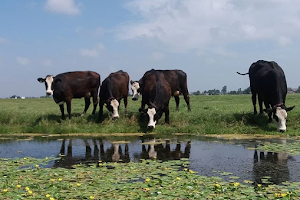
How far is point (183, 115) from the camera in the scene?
15828 mm

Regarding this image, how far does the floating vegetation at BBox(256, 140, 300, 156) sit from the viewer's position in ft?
31.4

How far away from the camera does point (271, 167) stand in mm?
7883

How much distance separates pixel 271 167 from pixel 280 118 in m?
5.87

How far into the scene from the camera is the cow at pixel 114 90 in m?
15.8

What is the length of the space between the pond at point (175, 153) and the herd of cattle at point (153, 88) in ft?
6.37

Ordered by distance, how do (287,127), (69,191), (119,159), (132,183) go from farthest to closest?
(287,127) → (119,159) → (132,183) → (69,191)

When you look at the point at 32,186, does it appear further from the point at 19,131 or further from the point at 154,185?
the point at 19,131

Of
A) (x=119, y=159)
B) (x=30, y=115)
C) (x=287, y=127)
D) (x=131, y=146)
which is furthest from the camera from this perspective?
(x=30, y=115)

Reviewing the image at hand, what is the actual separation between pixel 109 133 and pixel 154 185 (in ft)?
26.5

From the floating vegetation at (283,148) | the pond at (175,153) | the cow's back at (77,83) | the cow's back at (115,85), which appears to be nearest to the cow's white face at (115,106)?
the cow's back at (115,85)

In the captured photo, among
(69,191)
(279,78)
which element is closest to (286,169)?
(69,191)

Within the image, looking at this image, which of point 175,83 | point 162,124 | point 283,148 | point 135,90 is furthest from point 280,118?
point 135,90

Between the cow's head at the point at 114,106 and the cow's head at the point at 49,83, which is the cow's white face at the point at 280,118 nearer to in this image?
the cow's head at the point at 114,106

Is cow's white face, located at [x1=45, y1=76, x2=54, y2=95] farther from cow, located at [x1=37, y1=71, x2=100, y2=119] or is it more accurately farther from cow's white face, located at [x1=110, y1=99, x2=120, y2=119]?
cow's white face, located at [x1=110, y1=99, x2=120, y2=119]
